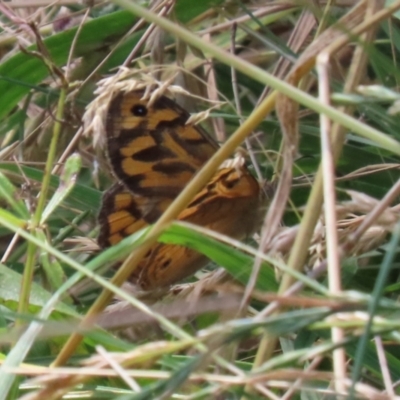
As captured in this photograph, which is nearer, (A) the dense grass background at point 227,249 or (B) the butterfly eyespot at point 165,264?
(A) the dense grass background at point 227,249

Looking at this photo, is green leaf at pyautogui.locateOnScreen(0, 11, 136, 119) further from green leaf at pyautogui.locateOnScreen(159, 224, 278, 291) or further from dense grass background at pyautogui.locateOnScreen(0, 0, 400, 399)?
Answer: green leaf at pyautogui.locateOnScreen(159, 224, 278, 291)

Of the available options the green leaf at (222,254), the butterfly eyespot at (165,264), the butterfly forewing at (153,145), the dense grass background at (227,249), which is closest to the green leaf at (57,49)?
the dense grass background at (227,249)

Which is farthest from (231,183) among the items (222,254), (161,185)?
(222,254)

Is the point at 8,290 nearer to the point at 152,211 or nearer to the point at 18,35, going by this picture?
the point at 152,211

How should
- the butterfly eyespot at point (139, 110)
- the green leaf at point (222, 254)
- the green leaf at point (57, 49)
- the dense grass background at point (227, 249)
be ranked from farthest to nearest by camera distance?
the green leaf at point (57, 49), the butterfly eyespot at point (139, 110), the green leaf at point (222, 254), the dense grass background at point (227, 249)

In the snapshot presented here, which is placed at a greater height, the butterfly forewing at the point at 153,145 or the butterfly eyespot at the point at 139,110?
the butterfly eyespot at the point at 139,110

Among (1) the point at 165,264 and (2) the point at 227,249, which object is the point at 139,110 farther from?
(2) the point at 227,249

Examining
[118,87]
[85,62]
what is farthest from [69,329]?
[85,62]

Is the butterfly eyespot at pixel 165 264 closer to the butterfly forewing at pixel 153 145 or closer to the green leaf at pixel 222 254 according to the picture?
the butterfly forewing at pixel 153 145
